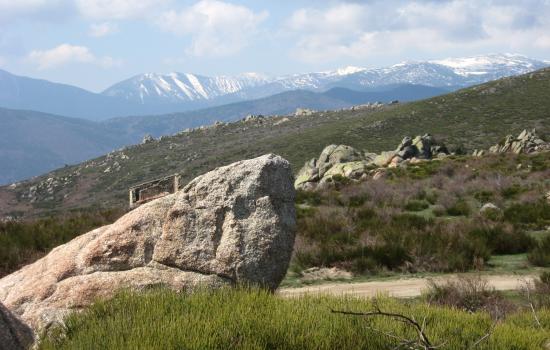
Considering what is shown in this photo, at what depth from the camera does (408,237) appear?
14367 mm

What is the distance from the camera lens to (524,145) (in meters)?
41.4

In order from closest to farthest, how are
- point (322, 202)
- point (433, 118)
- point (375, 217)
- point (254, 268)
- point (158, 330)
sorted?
point (158, 330) < point (254, 268) < point (375, 217) < point (322, 202) < point (433, 118)

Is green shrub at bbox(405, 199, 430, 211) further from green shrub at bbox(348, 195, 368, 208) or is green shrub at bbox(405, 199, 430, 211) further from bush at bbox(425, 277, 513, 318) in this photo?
bush at bbox(425, 277, 513, 318)

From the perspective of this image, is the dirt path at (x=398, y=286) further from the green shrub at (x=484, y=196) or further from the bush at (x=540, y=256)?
the green shrub at (x=484, y=196)

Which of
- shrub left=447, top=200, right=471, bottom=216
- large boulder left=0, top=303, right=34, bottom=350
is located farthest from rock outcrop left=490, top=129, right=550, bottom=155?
large boulder left=0, top=303, right=34, bottom=350

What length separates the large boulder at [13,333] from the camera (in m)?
4.49

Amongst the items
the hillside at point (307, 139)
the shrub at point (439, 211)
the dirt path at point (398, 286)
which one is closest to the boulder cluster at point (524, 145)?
the hillside at point (307, 139)

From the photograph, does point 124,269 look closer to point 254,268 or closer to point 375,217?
point 254,268

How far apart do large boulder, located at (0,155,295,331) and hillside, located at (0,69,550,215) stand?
163ft

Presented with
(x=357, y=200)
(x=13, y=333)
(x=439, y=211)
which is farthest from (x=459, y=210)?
(x=13, y=333)

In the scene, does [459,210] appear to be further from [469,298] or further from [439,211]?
[469,298]

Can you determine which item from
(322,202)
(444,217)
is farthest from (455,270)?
(322,202)

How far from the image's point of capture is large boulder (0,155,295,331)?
290 inches

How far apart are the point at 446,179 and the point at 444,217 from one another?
32.5ft
